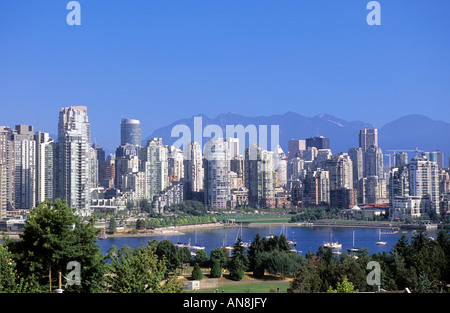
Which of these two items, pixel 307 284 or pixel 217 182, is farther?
pixel 217 182

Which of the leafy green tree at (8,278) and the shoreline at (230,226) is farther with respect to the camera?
the shoreline at (230,226)

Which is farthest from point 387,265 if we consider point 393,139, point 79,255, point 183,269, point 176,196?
point 176,196

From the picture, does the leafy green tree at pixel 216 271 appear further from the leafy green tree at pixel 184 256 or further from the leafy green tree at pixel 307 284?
the leafy green tree at pixel 307 284

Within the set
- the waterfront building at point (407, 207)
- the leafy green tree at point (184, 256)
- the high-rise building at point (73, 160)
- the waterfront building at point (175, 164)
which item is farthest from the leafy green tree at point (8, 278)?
the waterfront building at point (175, 164)

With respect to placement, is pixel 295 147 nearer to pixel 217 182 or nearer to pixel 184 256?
pixel 217 182

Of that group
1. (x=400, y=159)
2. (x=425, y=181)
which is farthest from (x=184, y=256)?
(x=400, y=159)

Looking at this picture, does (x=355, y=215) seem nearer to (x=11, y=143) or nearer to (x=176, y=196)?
(x=176, y=196)
